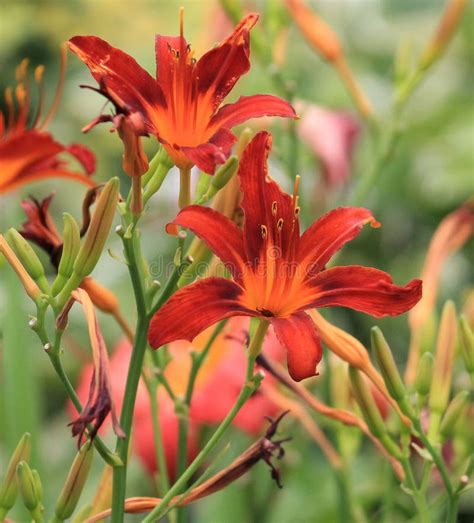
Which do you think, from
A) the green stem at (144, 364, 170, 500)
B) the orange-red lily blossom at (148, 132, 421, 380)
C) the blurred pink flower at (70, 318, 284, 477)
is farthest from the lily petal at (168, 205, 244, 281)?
the blurred pink flower at (70, 318, 284, 477)

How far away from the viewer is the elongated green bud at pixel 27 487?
0.37 meters

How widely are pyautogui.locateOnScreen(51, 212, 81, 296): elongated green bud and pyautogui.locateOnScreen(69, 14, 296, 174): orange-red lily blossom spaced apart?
0.15ft

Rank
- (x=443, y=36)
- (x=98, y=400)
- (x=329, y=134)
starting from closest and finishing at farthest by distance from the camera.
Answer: (x=98, y=400), (x=443, y=36), (x=329, y=134)

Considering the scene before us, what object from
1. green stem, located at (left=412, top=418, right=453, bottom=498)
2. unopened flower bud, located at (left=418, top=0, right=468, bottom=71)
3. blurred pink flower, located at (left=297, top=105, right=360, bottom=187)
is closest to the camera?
green stem, located at (left=412, top=418, right=453, bottom=498)

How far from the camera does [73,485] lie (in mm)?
362

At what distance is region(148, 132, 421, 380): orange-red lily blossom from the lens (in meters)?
0.33

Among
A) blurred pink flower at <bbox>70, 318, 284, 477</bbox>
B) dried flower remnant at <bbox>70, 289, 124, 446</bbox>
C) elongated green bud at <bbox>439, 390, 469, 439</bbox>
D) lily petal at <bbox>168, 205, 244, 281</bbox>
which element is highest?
lily petal at <bbox>168, 205, 244, 281</bbox>

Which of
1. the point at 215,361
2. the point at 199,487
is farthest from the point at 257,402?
the point at 199,487

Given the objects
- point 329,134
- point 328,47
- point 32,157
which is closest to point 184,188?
point 32,157

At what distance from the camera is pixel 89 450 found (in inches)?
13.9

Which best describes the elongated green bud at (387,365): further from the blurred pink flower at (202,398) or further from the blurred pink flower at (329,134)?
the blurred pink flower at (329,134)

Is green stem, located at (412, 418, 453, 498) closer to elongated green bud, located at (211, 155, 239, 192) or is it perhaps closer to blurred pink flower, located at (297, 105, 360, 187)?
elongated green bud, located at (211, 155, 239, 192)

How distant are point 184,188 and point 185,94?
0.12 ft

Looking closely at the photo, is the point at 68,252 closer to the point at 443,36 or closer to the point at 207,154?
the point at 207,154
